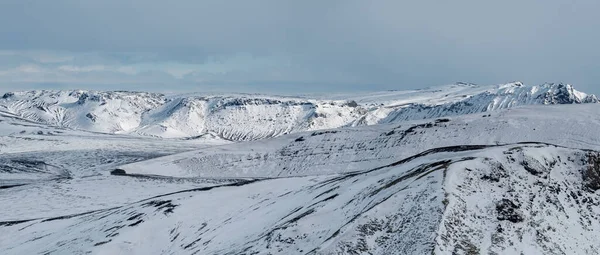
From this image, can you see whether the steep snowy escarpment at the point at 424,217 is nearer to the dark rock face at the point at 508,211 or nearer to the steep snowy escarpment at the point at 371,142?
the dark rock face at the point at 508,211

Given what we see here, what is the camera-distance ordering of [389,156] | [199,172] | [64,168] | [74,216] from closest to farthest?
1. [74,216]
2. [389,156]
3. [199,172]
4. [64,168]

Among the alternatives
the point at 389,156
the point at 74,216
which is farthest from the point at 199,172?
the point at 74,216

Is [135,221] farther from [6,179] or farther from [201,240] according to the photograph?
[6,179]

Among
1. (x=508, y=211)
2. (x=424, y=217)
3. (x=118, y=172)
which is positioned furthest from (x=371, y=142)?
(x=424, y=217)

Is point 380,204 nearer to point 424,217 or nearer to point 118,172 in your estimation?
point 424,217

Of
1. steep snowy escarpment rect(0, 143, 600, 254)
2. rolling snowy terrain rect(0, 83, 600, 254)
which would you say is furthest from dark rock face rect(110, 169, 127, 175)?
steep snowy escarpment rect(0, 143, 600, 254)

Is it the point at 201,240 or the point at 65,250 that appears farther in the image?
the point at 65,250
